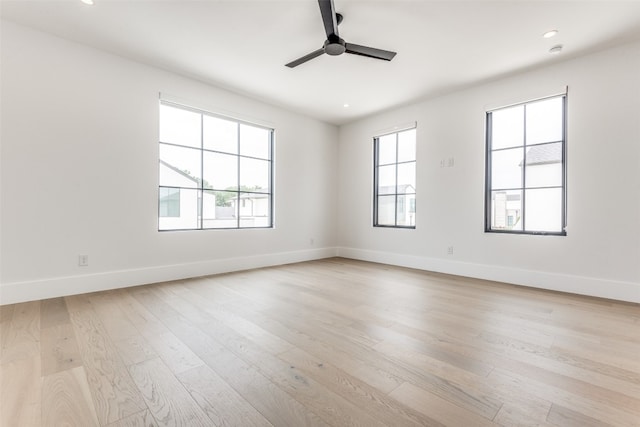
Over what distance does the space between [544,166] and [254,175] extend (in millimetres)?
4097

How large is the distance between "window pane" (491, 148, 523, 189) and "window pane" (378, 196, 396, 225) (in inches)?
64.6

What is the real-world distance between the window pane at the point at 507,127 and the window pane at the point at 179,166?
421 centimetres

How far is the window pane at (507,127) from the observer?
3.86 meters

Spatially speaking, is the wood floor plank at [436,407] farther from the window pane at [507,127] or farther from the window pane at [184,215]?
the window pane at [507,127]

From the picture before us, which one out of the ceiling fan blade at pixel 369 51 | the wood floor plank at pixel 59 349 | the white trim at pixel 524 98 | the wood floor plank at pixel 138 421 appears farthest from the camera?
the white trim at pixel 524 98

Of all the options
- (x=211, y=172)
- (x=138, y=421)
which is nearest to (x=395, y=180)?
(x=211, y=172)

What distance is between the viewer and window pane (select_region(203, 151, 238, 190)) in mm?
4246

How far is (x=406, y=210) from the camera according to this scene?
16.5 ft

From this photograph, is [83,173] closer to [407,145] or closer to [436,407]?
[436,407]

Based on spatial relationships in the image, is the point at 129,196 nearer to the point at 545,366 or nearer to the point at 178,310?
the point at 178,310

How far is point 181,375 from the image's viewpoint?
1.59 m

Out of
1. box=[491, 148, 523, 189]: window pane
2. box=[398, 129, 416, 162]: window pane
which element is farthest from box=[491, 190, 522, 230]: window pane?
box=[398, 129, 416, 162]: window pane

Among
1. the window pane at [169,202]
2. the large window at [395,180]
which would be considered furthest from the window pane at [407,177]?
the window pane at [169,202]

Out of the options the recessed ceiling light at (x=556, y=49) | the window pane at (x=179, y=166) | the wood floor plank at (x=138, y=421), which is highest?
the recessed ceiling light at (x=556, y=49)
